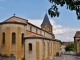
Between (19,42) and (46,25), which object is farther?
(46,25)

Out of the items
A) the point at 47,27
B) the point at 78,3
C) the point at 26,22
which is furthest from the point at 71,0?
the point at 47,27

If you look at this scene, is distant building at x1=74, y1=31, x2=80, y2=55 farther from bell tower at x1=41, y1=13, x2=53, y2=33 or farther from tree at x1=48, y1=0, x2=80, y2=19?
tree at x1=48, y1=0, x2=80, y2=19

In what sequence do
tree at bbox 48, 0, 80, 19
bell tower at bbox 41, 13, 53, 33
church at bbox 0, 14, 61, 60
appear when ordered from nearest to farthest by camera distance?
1. tree at bbox 48, 0, 80, 19
2. church at bbox 0, 14, 61, 60
3. bell tower at bbox 41, 13, 53, 33

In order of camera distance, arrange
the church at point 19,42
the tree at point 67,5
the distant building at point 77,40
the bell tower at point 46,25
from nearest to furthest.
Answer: the tree at point 67,5 < the church at point 19,42 < the distant building at point 77,40 < the bell tower at point 46,25

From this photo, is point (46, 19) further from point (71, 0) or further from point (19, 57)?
point (71, 0)

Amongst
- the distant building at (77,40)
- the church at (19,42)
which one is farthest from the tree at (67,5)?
the distant building at (77,40)

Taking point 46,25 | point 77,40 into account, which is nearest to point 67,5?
point 77,40

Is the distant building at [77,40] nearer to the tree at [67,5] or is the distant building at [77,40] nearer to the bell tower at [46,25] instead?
the bell tower at [46,25]

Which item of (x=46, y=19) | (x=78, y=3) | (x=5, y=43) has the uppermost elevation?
(x=46, y=19)

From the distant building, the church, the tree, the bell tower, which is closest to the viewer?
the tree

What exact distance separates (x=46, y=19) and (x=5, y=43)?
37303 millimetres

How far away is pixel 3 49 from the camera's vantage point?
32.8m

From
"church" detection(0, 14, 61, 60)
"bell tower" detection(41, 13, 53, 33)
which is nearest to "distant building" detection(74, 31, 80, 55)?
"bell tower" detection(41, 13, 53, 33)

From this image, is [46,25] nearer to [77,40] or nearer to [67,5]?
[77,40]
